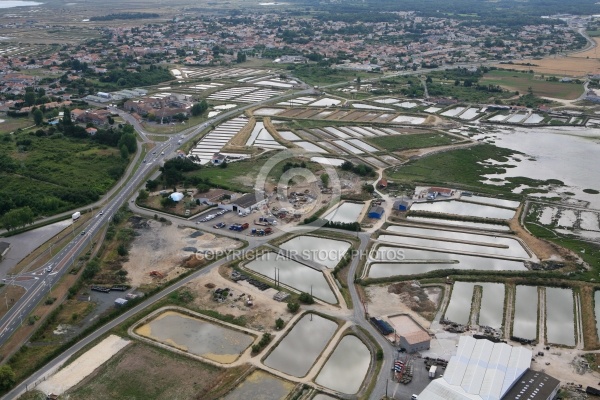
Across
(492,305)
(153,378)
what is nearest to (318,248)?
(492,305)

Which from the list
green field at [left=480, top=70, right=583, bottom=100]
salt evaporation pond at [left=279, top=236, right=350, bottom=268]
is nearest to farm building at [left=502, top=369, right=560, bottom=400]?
salt evaporation pond at [left=279, top=236, right=350, bottom=268]

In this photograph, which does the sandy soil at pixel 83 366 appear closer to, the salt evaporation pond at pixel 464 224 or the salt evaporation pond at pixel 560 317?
the salt evaporation pond at pixel 560 317

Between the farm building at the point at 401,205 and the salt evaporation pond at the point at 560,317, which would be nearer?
the salt evaporation pond at the point at 560,317

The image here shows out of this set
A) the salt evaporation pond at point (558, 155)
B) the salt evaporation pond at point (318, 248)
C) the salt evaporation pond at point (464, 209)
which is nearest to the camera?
the salt evaporation pond at point (318, 248)

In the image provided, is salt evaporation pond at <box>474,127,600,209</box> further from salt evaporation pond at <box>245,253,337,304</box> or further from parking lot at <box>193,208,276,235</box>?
salt evaporation pond at <box>245,253,337,304</box>

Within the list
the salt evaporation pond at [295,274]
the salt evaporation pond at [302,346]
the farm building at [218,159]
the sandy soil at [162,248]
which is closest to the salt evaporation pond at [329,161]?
the farm building at [218,159]

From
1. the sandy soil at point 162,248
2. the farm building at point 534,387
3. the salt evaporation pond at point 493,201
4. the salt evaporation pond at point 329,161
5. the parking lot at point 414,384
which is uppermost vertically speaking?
the farm building at point 534,387

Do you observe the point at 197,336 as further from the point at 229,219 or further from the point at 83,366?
the point at 229,219
